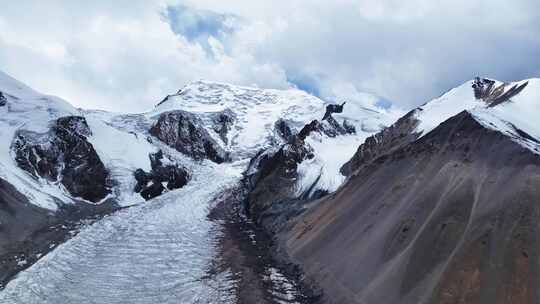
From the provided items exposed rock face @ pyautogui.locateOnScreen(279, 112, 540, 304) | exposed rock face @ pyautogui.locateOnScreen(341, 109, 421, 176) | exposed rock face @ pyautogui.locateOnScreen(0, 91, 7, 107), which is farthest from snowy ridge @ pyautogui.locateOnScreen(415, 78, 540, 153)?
exposed rock face @ pyautogui.locateOnScreen(0, 91, 7, 107)

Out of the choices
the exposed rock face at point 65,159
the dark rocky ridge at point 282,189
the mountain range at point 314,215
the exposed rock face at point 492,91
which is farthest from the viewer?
the exposed rock face at point 65,159

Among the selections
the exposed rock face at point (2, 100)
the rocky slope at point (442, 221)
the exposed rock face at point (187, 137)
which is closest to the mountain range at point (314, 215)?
the rocky slope at point (442, 221)

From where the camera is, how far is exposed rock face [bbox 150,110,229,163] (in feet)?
574

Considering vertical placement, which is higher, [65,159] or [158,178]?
[158,178]

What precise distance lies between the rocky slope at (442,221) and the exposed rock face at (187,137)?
11621 cm

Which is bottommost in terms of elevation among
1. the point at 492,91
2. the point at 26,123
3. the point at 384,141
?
the point at 26,123

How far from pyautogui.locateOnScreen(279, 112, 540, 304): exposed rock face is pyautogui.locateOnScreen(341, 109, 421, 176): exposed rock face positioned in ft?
39.0

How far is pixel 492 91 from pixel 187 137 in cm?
11983

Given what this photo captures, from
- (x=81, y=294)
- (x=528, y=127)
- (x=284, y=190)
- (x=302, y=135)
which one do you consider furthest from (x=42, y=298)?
(x=302, y=135)

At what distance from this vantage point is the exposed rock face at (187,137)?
574 feet

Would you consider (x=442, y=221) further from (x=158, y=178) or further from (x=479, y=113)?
(x=158, y=178)

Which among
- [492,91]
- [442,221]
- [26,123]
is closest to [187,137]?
[26,123]

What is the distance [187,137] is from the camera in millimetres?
179000

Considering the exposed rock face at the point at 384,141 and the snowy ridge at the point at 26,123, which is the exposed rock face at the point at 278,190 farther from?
the snowy ridge at the point at 26,123
